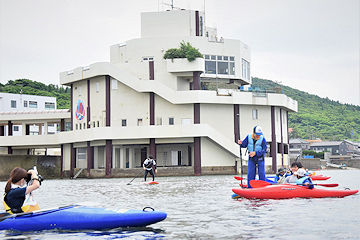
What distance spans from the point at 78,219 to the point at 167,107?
41.2 meters

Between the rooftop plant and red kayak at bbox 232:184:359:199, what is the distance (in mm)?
34170

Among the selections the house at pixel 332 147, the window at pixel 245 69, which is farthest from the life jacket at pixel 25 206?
the house at pixel 332 147

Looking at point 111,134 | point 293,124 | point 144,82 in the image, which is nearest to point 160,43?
point 144,82

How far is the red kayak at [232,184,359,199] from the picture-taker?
54.9 ft

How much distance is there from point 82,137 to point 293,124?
102382 millimetres

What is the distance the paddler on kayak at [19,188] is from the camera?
10.9 m

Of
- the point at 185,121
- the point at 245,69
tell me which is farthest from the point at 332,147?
the point at 185,121

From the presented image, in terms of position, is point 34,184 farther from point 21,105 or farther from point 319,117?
point 319,117

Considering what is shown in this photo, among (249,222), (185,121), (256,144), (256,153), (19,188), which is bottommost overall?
(249,222)

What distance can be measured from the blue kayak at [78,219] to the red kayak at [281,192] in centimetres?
656

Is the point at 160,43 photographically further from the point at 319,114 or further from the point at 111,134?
the point at 319,114

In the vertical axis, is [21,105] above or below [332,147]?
above

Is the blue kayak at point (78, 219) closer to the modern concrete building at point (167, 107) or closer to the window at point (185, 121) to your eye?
the modern concrete building at point (167, 107)

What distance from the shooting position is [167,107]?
51938mm
